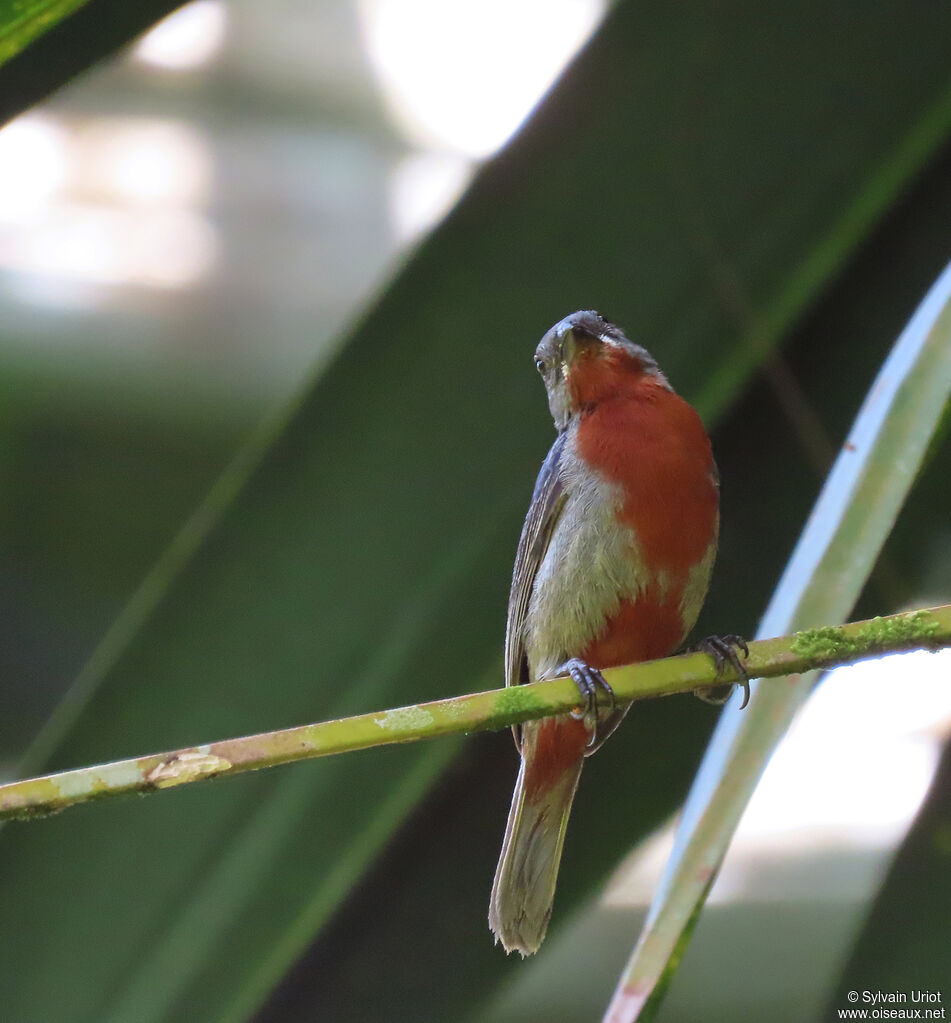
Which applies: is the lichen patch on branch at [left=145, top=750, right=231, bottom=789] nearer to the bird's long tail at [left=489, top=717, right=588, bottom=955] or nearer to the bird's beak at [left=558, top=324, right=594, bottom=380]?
the bird's long tail at [left=489, top=717, right=588, bottom=955]

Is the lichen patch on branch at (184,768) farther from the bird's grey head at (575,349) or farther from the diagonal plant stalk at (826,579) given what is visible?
the bird's grey head at (575,349)

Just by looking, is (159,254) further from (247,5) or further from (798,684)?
(798,684)

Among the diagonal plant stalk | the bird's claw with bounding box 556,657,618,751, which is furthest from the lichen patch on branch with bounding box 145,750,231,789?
the bird's claw with bounding box 556,657,618,751

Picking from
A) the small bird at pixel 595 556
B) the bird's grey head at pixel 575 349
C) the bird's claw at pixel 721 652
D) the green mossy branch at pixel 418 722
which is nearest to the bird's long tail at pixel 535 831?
the small bird at pixel 595 556

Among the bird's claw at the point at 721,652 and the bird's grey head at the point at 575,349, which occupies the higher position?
the bird's grey head at the point at 575,349

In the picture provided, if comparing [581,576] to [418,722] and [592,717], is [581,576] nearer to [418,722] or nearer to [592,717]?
[592,717]

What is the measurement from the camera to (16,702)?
7.13ft

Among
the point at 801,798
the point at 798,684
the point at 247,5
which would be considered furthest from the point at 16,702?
the point at 247,5

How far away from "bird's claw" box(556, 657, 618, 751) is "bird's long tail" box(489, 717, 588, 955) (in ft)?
0.09

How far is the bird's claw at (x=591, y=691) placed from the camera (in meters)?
1.10

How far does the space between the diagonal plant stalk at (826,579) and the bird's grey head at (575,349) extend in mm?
836

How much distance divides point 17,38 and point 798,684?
0.71 metres

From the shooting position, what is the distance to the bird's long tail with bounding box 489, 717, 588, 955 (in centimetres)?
134

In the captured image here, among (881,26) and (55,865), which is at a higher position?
(881,26)
